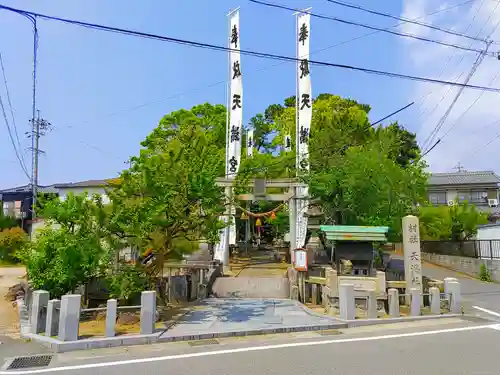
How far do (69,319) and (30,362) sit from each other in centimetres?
119

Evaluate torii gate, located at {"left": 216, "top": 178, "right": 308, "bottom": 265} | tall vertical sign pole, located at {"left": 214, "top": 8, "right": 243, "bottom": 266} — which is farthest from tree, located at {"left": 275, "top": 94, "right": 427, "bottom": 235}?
tall vertical sign pole, located at {"left": 214, "top": 8, "right": 243, "bottom": 266}

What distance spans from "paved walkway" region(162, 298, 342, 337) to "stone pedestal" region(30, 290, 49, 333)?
3.19 m

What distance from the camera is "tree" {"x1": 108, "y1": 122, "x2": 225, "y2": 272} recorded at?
1134 centimetres

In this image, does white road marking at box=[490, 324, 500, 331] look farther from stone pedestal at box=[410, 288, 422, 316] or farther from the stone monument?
the stone monument

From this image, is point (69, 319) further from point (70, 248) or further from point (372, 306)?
point (372, 306)

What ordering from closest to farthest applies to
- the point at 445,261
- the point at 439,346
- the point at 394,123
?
the point at 439,346
the point at 445,261
the point at 394,123

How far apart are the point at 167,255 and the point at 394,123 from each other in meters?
24.0

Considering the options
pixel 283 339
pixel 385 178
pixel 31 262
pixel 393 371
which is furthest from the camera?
pixel 385 178

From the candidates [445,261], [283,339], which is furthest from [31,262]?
[445,261]

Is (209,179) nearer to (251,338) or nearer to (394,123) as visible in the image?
(251,338)

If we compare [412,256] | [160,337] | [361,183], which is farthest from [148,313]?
[361,183]

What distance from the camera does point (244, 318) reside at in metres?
11.8

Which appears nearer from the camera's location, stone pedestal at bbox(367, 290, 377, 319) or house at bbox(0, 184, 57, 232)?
stone pedestal at bbox(367, 290, 377, 319)

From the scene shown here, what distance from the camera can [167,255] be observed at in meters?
13.0
